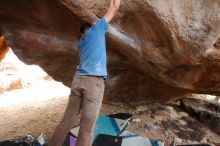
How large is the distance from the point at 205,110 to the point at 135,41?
2.10 metres

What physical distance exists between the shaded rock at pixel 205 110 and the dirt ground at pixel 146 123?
0.36ft

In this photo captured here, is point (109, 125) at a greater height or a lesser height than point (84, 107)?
lesser

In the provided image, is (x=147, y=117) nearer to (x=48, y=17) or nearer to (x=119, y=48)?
(x=119, y=48)

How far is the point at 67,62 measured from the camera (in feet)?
18.9

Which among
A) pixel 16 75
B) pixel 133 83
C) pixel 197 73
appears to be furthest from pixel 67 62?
pixel 16 75

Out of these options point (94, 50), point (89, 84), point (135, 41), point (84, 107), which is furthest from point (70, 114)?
point (135, 41)

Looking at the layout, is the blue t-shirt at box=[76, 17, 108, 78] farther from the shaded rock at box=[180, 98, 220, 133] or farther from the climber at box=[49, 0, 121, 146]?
the shaded rock at box=[180, 98, 220, 133]

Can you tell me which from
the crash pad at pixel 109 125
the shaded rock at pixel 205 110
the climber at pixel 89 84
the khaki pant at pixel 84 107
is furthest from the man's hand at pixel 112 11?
the shaded rock at pixel 205 110

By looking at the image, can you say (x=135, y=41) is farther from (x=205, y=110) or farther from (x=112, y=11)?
(x=205, y=110)

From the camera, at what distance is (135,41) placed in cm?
468

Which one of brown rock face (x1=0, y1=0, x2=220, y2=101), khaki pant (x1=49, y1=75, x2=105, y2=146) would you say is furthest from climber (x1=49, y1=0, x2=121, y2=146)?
brown rock face (x1=0, y1=0, x2=220, y2=101)

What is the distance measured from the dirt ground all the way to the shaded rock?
0.36ft

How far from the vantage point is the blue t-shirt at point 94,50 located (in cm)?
354

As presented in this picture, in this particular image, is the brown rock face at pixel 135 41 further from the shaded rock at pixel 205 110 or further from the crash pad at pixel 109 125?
the crash pad at pixel 109 125
